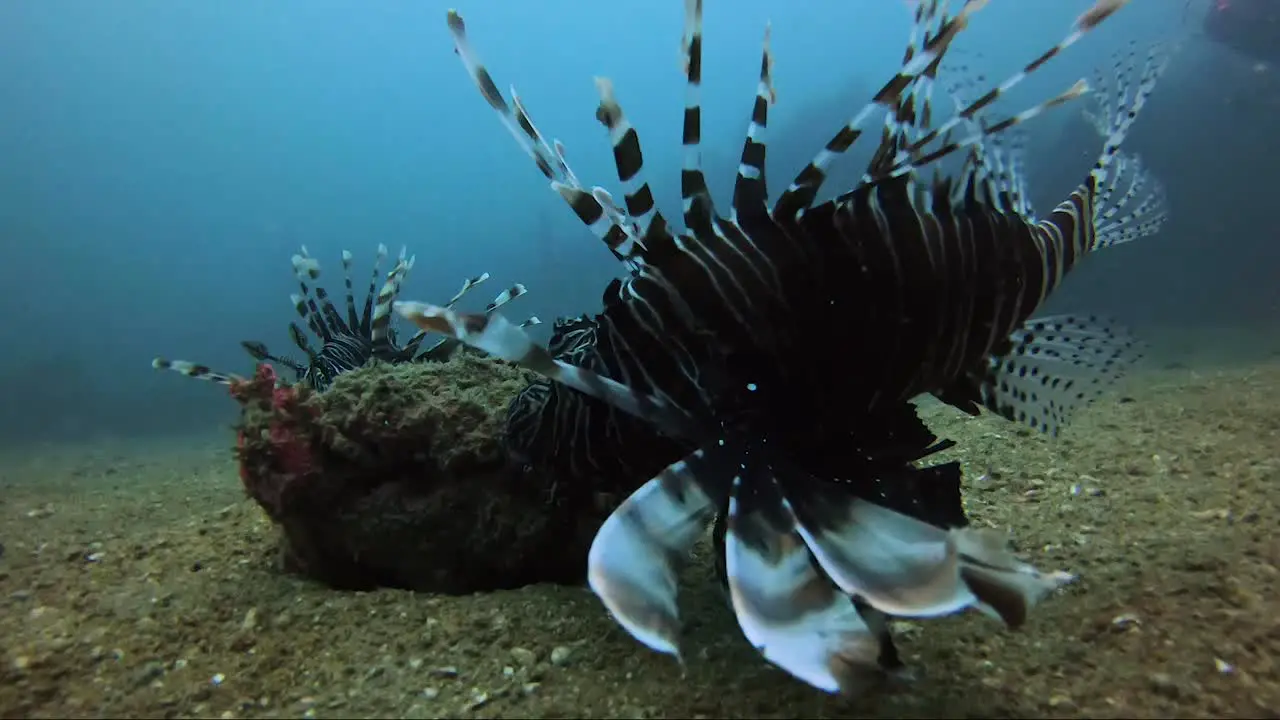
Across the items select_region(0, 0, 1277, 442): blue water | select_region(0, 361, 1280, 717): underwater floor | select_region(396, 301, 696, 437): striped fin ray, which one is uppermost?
select_region(0, 0, 1277, 442): blue water

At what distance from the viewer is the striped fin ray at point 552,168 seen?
1.88 m

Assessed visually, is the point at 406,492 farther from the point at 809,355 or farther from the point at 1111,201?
the point at 1111,201

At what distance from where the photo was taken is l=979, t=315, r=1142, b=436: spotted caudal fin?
2469 millimetres

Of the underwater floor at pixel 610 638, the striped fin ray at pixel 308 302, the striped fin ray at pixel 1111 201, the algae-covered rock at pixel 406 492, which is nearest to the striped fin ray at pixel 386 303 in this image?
the striped fin ray at pixel 308 302

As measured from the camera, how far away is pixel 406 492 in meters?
2.51

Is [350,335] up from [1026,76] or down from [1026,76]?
up

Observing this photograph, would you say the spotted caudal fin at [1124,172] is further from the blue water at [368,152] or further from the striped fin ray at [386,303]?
the blue water at [368,152]

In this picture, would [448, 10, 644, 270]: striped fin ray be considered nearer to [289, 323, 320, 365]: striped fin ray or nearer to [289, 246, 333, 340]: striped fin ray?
[289, 323, 320, 365]: striped fin ray

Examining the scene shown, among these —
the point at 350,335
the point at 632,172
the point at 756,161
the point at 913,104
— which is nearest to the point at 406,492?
the point at 632,172

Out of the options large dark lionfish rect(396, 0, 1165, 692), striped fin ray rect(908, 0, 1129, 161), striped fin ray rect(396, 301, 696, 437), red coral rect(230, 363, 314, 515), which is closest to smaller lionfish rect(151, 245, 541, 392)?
red coral rect(230, 363, 314, 515)

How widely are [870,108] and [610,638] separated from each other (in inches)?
63.3

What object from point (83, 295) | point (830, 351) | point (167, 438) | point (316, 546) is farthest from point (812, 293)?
point (83, 295)

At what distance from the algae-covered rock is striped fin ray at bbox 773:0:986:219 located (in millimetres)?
1162

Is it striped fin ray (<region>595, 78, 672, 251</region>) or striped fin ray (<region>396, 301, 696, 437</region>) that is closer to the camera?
striped fin ray (<region>396, 301, 696, 437</region>)
